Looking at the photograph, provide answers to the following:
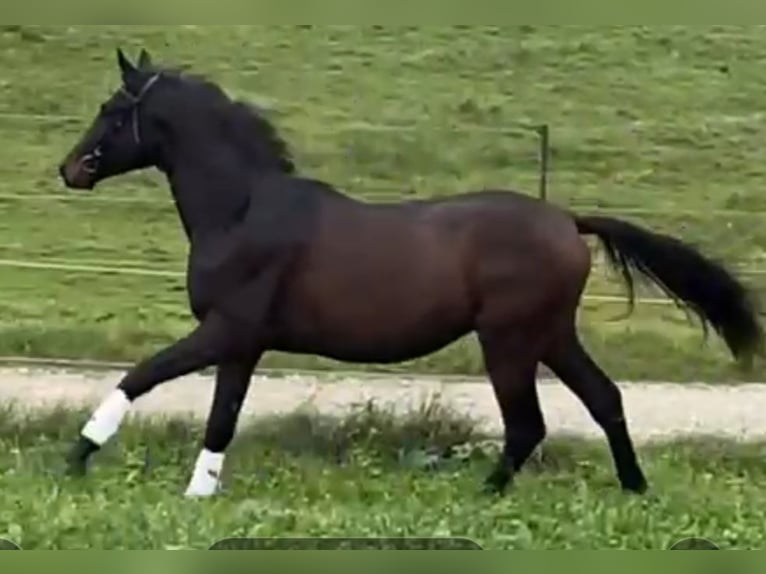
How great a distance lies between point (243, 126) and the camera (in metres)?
4.84

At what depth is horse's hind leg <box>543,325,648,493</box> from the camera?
4.75 m

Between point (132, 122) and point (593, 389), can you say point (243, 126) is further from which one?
point (593, 389)

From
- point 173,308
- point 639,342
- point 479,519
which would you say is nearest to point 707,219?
point 639,342

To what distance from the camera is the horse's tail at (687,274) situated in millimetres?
4863

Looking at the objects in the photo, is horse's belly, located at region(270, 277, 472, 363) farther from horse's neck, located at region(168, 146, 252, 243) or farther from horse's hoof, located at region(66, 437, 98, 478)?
horse's hoof, located at region(66, 437, 98, 478)

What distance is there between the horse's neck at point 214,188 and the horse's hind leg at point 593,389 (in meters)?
0.96

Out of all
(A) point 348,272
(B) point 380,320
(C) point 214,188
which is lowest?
(B) point 380,320

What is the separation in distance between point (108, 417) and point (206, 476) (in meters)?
0.32

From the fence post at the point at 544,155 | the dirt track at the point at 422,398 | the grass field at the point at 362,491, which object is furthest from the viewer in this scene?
the fence post at the point at 544,155

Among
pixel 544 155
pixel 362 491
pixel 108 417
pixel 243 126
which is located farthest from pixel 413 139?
pixel 108 417

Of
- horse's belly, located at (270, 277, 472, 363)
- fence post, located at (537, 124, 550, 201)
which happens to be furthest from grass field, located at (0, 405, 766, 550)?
fence post, located at (537, 124, 550, 201)

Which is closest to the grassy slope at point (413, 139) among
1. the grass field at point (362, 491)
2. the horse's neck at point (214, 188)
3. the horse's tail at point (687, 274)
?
the grass field at point (362, 491)

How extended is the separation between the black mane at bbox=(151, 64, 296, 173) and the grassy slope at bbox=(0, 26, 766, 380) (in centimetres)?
164

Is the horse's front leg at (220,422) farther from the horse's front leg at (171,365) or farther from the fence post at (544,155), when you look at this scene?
the fence post at (544,155)
